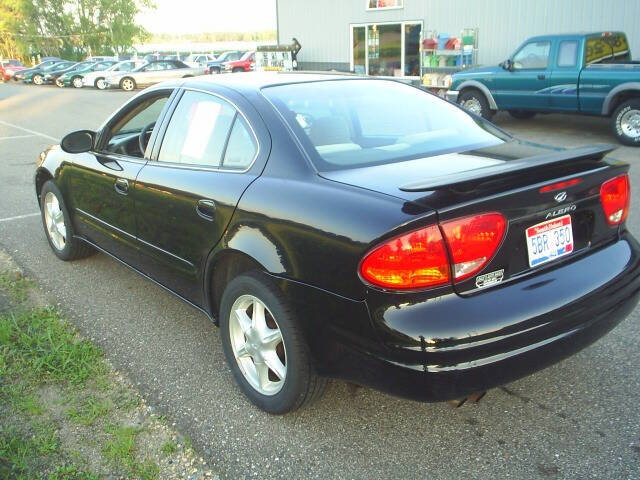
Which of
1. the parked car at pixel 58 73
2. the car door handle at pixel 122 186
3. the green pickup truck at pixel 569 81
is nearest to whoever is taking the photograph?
the car door handle at pixel 122 186

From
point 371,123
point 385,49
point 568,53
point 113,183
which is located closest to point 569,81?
point 568,53

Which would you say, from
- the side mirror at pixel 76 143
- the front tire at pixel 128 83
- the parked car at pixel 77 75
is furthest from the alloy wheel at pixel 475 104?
the parked car at pixel 77 75

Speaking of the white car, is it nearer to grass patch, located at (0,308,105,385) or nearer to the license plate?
grass patch, located at (0,308,105,385)

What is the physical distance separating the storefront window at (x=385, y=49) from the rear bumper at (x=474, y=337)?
754 inches

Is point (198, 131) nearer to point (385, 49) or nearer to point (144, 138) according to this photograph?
point (144, 138)

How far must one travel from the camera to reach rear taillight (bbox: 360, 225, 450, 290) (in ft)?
7.16

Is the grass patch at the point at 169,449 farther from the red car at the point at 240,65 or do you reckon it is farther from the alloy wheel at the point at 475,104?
the red car at the point at 240,65

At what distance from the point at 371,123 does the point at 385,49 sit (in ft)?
61.3

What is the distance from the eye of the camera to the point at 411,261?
219 centimetres

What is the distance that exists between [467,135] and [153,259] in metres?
1.98

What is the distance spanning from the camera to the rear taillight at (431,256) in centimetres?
218

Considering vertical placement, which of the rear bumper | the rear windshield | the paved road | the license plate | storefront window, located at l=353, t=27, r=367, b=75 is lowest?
the paved road

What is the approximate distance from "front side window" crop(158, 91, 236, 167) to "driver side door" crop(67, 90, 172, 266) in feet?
0.63

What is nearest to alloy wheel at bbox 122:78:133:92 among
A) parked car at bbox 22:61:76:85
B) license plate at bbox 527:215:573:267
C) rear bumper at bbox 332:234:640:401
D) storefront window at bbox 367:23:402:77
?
parked car at bbox 22:61:76:85
